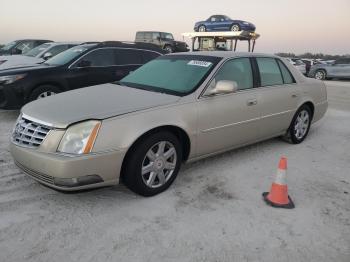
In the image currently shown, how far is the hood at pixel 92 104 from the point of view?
3469 mm

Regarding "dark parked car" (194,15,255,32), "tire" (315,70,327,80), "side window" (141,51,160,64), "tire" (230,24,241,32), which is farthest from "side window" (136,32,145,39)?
"side window" (141,51,160,64)

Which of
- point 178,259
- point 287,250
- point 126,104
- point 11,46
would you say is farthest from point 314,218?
point 11,46

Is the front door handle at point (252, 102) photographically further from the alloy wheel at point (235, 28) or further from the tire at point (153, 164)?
the alloy wheel at point (235, 28)

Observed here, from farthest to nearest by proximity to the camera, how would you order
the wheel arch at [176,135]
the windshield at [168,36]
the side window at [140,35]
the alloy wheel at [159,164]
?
the side window at [140,35] < the windshield at [168,36] < the alloy wheel at [159,164] < the wheel arch at [176,135]

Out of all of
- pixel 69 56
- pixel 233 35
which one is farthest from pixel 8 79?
pixel 233 35

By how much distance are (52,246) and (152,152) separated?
52.4 inches

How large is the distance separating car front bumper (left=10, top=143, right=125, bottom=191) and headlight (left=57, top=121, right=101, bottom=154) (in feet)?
0.23

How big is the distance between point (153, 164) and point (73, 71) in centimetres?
442

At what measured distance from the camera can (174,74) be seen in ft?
15.2

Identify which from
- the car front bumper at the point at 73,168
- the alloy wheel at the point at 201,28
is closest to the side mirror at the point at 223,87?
the car front bumper at the point at 73,168

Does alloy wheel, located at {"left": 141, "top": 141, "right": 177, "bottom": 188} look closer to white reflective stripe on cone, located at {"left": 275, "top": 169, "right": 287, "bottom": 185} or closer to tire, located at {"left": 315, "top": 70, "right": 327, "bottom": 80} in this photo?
white reflective stripe on cone, located at {"left": 275, "top": 169, "right": 287, "bottom": 185}

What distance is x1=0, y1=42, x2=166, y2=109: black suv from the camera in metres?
6.79

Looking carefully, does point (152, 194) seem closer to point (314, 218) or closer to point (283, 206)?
point (283, 206)

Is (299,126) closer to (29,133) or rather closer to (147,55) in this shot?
(147,55)
